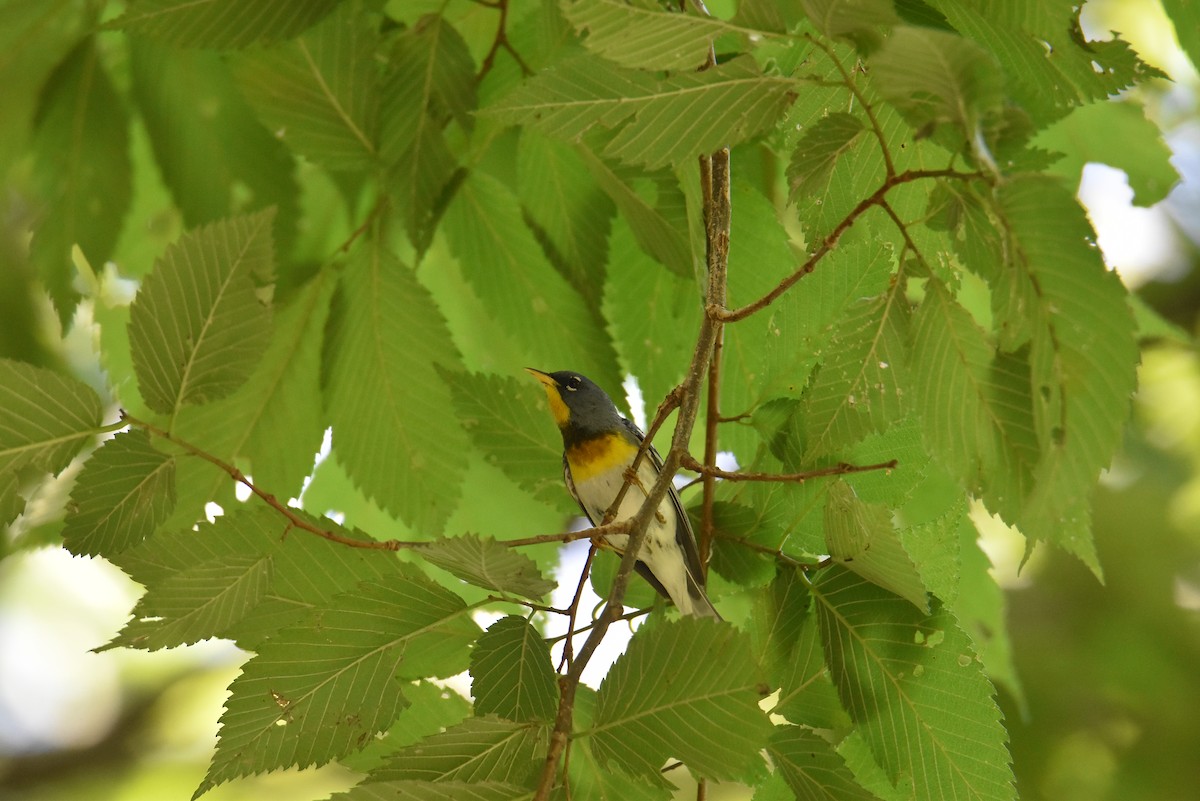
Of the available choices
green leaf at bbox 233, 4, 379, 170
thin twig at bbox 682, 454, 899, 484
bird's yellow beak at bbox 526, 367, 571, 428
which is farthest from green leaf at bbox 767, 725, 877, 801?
bird's yellow beak at bbox 526, 367, 571, 428

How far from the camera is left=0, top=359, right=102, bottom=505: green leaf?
4.68 feet

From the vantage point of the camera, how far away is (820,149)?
4.28ft

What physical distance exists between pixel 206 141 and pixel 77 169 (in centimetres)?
31

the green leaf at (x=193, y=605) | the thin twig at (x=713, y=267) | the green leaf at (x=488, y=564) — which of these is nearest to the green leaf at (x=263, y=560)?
the green leaf at (x=193, y=605)

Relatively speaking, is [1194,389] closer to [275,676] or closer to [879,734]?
[879,734]

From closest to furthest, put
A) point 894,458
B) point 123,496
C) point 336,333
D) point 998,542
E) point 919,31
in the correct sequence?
point 919,31
point 123,496
point 894,458
point 336,333
point 998,542

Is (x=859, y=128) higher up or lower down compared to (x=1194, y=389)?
lower down

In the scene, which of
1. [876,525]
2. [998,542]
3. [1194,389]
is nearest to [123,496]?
[876,525]

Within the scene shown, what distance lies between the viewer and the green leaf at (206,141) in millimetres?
2377

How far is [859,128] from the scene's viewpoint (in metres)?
1.28

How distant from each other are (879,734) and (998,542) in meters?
4.16

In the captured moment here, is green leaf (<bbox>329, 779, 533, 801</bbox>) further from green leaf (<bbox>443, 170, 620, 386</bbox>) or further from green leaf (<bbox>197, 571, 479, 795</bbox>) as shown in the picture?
green leaf (<bbox>443, 170, 620, 386</bbox>)

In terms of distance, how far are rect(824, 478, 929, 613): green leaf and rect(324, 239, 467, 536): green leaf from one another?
33.0 inches

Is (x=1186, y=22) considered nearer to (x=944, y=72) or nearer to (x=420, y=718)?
→ (x=944, y=72)
